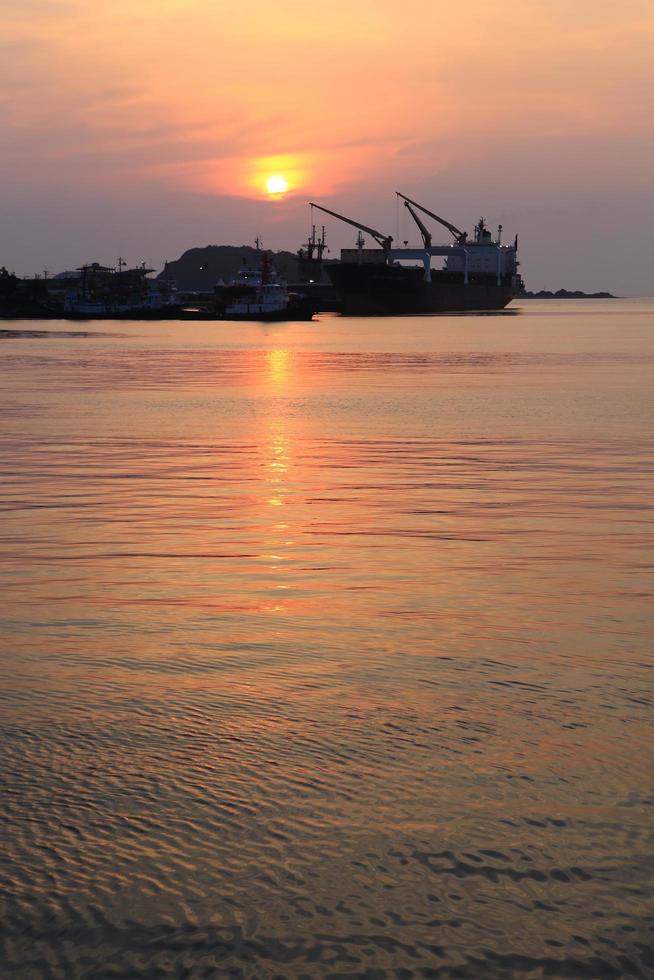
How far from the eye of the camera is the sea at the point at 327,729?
531cm

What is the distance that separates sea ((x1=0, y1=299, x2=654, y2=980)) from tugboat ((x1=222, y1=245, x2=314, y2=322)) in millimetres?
159529

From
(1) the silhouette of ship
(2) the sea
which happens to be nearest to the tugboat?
(1) the silhouette of ship

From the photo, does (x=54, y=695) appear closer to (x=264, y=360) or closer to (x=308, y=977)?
(x=308, y=977)

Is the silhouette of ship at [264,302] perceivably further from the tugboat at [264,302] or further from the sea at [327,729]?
A: the sea at [327,729]

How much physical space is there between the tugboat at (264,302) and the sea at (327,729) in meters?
160

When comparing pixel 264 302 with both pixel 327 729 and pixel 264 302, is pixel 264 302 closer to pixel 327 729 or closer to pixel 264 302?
pixel 264 302

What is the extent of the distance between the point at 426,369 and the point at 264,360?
15178 mm

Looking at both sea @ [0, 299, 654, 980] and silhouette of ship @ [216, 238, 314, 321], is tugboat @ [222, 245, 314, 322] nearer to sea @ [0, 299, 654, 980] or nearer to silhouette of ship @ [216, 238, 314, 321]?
silhouette of ship @ [216, 238, 314, 321]

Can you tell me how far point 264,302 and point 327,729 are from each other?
17629cm

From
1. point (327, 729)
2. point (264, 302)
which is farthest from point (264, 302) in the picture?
point (327, 729)

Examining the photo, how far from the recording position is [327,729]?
793cm

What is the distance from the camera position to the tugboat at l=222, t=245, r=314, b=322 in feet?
589

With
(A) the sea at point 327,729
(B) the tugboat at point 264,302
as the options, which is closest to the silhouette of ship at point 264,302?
Answer: (B) the tugboat at point 264,302

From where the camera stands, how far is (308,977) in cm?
493
